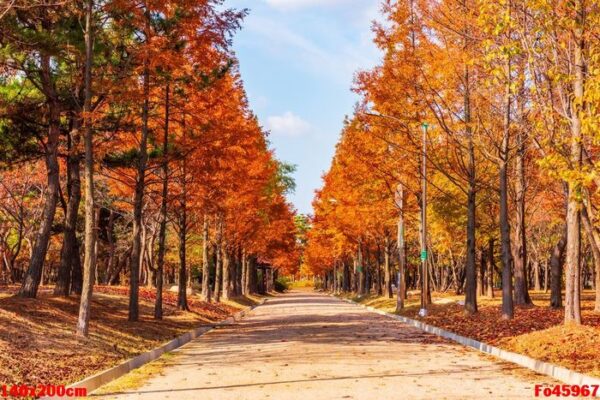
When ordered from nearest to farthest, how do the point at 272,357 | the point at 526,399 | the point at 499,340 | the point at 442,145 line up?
the point at 526,399 → the point at 272,357 → the point at 499,340 → the point at 442,145

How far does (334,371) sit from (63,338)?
5768mm

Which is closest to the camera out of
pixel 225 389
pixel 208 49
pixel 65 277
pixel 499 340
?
pixel 225 389

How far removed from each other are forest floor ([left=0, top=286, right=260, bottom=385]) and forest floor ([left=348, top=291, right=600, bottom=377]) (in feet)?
26.5

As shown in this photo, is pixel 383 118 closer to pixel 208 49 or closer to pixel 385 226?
pixel 208 49

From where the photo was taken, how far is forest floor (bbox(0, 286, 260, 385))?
1170 cm

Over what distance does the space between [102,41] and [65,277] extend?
691 cm

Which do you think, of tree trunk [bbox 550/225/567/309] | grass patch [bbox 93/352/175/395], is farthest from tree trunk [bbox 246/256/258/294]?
grass patch [bbox 93/352/175/395]

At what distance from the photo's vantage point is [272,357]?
51.3 feet

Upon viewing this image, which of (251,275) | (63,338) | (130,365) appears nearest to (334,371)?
(130,365)

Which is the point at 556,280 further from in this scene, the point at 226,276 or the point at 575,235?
the point at 226,276

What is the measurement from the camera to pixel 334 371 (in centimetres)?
1303

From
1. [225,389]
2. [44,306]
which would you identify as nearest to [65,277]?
[44,306]

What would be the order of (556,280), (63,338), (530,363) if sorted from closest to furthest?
(530,363) → (63,338) → (556,280)

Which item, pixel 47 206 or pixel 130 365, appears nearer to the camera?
pixel 130 365
